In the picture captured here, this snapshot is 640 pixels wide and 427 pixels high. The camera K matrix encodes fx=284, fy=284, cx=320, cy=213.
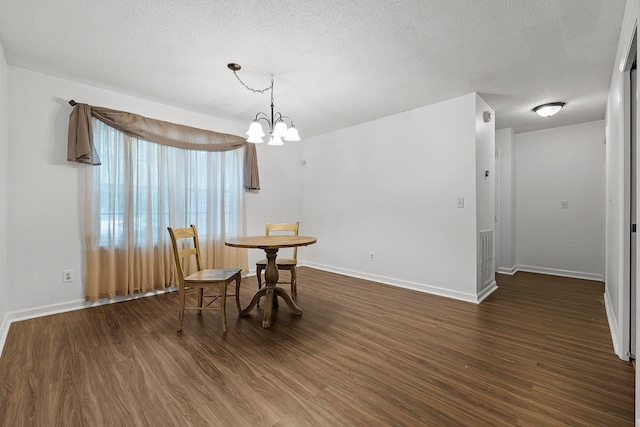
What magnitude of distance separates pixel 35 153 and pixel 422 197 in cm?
428

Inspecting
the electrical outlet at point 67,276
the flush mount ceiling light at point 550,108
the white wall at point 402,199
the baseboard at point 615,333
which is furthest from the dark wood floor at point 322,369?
the flush mount ceiling light at point 550,108

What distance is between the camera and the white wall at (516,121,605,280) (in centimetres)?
429

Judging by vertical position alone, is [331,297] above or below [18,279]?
below

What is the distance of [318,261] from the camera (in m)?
5.16

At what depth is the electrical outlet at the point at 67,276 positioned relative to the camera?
2.95m

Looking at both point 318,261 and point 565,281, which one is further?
point 318,261

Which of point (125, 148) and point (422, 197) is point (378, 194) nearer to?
point (422, 197)

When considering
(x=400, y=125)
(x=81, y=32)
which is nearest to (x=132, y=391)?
(x=81, y=32)

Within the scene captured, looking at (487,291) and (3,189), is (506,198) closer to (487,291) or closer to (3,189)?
(487,291)

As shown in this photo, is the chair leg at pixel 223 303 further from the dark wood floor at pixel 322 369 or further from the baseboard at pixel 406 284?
the baseboard at pixel 406 284

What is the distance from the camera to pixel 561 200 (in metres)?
4.57

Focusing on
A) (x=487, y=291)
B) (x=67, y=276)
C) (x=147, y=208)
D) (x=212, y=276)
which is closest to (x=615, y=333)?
(x=487, y=291)

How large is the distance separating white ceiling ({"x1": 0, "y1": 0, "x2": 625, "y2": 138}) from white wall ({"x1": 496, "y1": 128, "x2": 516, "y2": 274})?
1291 millimetres

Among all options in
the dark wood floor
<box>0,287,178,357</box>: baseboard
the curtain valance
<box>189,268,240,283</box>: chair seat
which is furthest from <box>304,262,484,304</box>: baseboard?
<box>0,287,178,357</box>: baseboard
